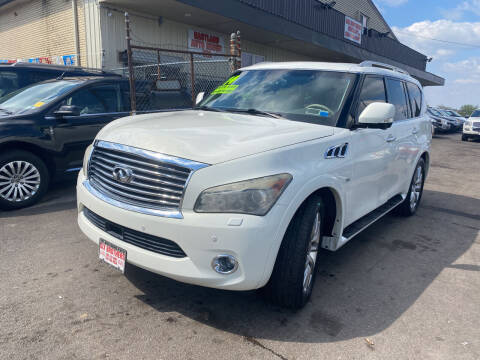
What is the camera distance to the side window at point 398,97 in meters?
4.47

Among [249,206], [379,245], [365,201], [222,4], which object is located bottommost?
[379,245]

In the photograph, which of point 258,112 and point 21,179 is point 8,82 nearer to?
point 21,179

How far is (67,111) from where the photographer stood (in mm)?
5164

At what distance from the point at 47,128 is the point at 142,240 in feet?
11.4

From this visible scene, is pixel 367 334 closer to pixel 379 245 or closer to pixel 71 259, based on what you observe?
pixel 379 245

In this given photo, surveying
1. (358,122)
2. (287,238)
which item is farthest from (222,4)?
(287,238)

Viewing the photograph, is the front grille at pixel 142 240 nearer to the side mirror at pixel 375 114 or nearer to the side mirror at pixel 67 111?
the side mirror at pixel 375 114

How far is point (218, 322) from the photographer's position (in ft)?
8.93

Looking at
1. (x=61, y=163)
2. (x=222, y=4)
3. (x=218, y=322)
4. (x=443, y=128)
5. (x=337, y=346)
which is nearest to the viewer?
(x=337, y=346)

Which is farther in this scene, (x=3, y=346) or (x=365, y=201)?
(x=365, y=201)

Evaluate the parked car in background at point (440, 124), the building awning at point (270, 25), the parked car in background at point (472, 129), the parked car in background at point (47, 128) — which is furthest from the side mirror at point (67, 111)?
the parked car in background at point (440, 124)

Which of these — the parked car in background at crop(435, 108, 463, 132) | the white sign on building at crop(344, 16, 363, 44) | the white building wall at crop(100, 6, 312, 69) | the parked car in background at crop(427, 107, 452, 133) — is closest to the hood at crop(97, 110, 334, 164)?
the white building wall at crop(100, 6, 312, 69)

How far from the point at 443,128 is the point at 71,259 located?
23898mm

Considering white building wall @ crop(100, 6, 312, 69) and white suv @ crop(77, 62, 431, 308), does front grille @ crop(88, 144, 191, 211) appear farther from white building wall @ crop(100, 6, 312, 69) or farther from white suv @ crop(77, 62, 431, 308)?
white building wall @ crop(100, 6, 312, 69)
